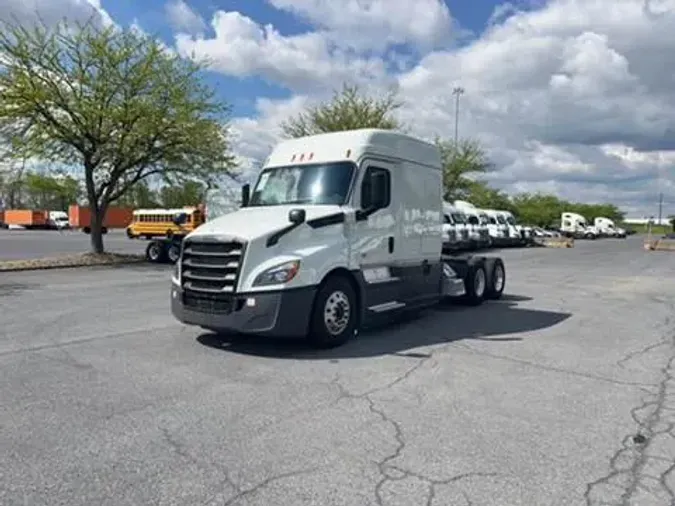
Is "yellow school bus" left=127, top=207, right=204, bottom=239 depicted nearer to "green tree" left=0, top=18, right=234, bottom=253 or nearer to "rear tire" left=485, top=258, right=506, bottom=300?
"green tree" left=0, top=18, right=234, bottom=253

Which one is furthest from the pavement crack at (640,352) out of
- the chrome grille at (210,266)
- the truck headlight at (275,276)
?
the chrome grille at (210,266)

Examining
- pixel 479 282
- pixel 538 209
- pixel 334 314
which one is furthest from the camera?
pixel 538 209

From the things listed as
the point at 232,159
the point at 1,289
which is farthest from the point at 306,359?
the point at 232,159

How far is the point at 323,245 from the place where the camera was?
7.57 meters

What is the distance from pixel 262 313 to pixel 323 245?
46.5 inches

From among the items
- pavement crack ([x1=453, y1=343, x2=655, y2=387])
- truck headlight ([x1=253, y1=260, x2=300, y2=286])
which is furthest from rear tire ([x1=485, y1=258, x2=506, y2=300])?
truck headlight ([x1=253, y1=260, x2=300, y2=286])

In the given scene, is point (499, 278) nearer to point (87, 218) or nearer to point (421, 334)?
point (421, 334)

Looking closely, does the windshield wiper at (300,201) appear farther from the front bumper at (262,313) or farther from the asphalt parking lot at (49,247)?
the asphalt parking lot at (49,247)

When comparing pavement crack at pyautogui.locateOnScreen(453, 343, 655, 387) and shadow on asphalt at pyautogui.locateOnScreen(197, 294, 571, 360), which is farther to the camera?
shadow on asphalt at pyautogui.locateOnScreen(197, 294, 571, 360)

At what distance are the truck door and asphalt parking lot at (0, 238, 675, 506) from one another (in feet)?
2.00

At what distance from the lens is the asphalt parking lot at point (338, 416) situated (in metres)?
3.74

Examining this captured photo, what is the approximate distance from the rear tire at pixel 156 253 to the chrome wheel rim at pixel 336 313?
654 inches

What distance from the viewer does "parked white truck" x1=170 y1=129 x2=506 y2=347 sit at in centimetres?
715

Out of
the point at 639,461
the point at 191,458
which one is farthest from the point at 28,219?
the point at 639,461
